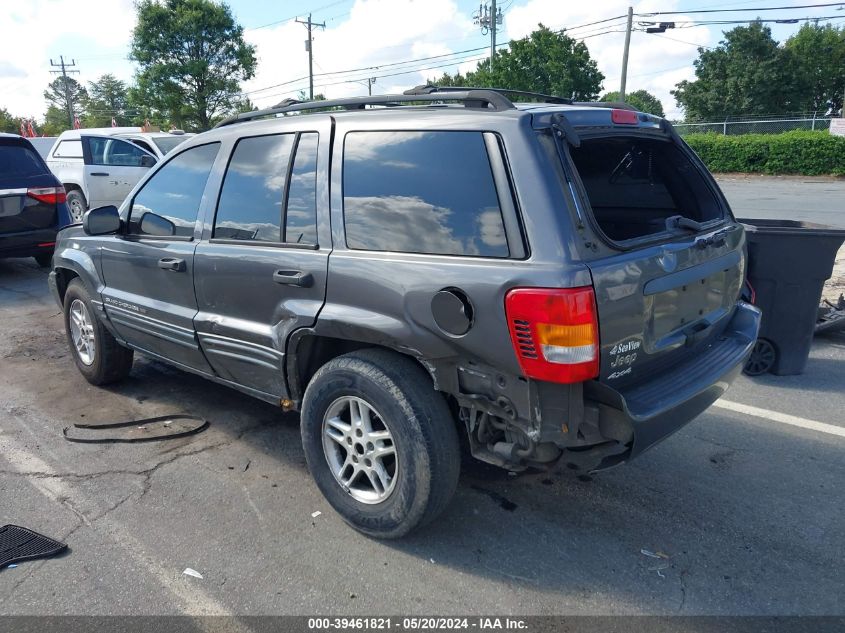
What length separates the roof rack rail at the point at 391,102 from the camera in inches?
114

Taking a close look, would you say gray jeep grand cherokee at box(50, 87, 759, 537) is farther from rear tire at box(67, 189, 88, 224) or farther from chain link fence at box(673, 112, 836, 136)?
chain link fence at box(673, 112, 836, 136)

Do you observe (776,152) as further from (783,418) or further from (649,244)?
(649,244)

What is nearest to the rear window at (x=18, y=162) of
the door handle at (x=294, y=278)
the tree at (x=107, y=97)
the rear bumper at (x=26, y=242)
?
the rear bumper at (x=26, y=242)

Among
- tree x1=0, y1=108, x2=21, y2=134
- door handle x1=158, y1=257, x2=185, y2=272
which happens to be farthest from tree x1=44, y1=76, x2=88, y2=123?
door handle x1=158, y1=257, x2=185, y2=272

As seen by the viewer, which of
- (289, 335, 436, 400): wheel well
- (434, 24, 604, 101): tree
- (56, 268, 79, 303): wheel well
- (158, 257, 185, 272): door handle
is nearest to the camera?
(289, 335, 436, 400): wheel well

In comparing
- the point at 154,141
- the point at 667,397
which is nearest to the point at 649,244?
the point at 667,397

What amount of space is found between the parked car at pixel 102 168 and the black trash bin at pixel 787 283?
10156mm

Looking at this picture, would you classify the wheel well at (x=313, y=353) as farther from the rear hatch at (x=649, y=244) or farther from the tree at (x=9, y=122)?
the tree at (x=9, y=122)

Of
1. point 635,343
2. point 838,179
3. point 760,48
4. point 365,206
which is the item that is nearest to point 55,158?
point 365,206

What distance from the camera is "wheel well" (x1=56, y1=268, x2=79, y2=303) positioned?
524cm

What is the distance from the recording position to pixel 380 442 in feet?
9.96

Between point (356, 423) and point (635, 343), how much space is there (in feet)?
4.21

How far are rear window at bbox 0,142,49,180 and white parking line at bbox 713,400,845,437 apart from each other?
28.5 ft

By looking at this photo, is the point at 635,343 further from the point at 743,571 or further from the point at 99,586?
the point at 99,586
